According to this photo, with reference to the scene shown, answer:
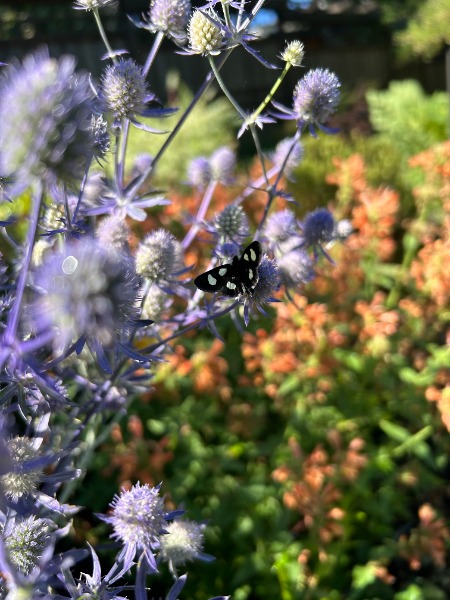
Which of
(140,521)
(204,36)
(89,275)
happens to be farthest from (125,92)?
(140,521)

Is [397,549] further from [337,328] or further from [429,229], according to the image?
[429,229]

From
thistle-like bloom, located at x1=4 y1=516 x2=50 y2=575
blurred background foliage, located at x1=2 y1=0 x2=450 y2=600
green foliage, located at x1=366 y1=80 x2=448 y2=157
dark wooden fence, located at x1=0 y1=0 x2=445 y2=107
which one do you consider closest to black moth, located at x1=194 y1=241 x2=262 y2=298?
thistle-like bloom, located at x1=4 y1=516 x2=50 y2=575

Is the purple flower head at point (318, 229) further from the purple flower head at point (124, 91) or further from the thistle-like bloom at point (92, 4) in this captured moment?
the thistle-like bloom at point (92, 4)

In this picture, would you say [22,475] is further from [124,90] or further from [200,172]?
[200,172]

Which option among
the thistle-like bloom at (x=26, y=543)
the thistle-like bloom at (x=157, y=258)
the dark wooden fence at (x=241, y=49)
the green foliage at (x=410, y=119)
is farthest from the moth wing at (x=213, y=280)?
the dark wooden fence at (x=241, y=49)

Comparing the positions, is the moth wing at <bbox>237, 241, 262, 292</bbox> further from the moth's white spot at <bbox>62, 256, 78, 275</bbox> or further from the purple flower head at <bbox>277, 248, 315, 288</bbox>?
the moth's white spot at <bbox>62, 256, 78, 275</bbox>
